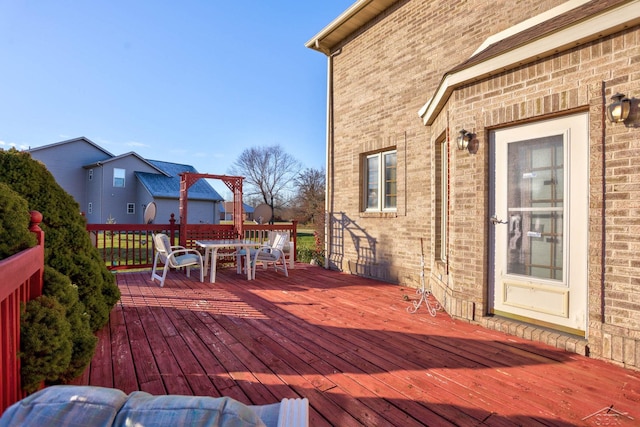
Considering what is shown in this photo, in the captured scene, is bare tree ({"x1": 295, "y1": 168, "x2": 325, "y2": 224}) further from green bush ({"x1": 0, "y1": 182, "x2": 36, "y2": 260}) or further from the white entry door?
green bush ({"x1": 0, "y1": 182, "x2": 36, "y2": 260})

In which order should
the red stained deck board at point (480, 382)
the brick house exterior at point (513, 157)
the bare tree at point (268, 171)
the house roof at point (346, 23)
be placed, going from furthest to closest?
the bare tree at point (268, 171) < the house roof at point (346, 23) < the brick house exterior at point (513, 157) < the red stained deck board at point (480, 382)

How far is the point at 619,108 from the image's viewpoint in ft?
8.63

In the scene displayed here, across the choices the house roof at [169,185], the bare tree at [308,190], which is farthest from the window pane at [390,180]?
the house roof at [169,185]

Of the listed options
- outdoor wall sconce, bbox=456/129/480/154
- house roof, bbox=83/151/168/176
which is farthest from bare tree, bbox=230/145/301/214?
outdoor wall sconce, bbox=456/129/480/154

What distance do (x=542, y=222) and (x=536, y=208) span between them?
0.49 feet

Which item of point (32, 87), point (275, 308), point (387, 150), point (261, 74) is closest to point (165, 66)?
point (32, 87)

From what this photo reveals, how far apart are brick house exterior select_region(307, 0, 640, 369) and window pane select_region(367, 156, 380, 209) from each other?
427 millimetres

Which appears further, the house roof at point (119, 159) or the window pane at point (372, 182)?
the house roof at point (119, 159)

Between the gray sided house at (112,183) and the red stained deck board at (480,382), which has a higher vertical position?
the gray sided house at (112,183)

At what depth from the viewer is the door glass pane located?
3.18 metres

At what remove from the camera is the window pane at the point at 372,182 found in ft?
22.0

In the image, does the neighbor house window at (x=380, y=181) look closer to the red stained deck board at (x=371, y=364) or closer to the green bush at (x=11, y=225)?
the red stained deck board at (x=371, y=364)

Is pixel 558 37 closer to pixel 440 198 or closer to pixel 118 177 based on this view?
pixel 440 198

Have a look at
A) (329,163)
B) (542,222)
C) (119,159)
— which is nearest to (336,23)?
(329,163)
